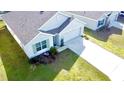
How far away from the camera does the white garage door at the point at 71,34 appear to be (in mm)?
15539

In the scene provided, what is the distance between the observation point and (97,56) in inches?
549

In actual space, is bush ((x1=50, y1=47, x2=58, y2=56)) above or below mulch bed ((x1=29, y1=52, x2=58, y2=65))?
above

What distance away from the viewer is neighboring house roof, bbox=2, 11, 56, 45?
1315cm

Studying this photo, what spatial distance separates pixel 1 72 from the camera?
12.1m

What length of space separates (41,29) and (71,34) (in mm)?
3540

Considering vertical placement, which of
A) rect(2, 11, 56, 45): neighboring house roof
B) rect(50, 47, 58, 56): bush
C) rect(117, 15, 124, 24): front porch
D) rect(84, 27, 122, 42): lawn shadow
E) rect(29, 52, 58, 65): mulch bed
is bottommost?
rect(29, 52, 58, 65): mulch bed

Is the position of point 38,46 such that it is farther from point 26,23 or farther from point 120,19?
point 120,19

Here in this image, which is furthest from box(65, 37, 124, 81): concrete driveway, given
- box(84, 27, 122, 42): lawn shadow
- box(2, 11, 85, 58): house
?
box(84, 27, 122, 42): lawn shadow

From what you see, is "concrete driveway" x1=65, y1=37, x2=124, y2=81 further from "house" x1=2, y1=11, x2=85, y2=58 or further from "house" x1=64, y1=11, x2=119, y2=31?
"house" x1=64, y1=11, x2=119, y2=31

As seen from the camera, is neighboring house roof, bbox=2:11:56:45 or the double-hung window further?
the double-hung window

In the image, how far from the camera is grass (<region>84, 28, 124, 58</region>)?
47.8 ft

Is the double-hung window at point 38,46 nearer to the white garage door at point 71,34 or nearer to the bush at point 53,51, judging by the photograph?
the bush at point 53,51

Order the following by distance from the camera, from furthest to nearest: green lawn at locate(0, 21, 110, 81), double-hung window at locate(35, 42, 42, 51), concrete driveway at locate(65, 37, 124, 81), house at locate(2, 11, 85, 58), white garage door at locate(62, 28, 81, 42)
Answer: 1. white garage door at locate(62, 28, 81, 42)
2. double-hung window at locate(35, 42, 42, 51)
3. house at locate(2, 11, 85, 58)
4. concrete driveway at locate(65, 37, 124, 81)
5. green lawn at locate(0, 21, 110, 81)

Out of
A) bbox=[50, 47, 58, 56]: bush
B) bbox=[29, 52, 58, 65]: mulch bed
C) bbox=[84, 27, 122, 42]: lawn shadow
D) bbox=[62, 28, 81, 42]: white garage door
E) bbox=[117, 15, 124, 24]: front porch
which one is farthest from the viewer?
bbox=[117, 15, 124, 24]: front porch
